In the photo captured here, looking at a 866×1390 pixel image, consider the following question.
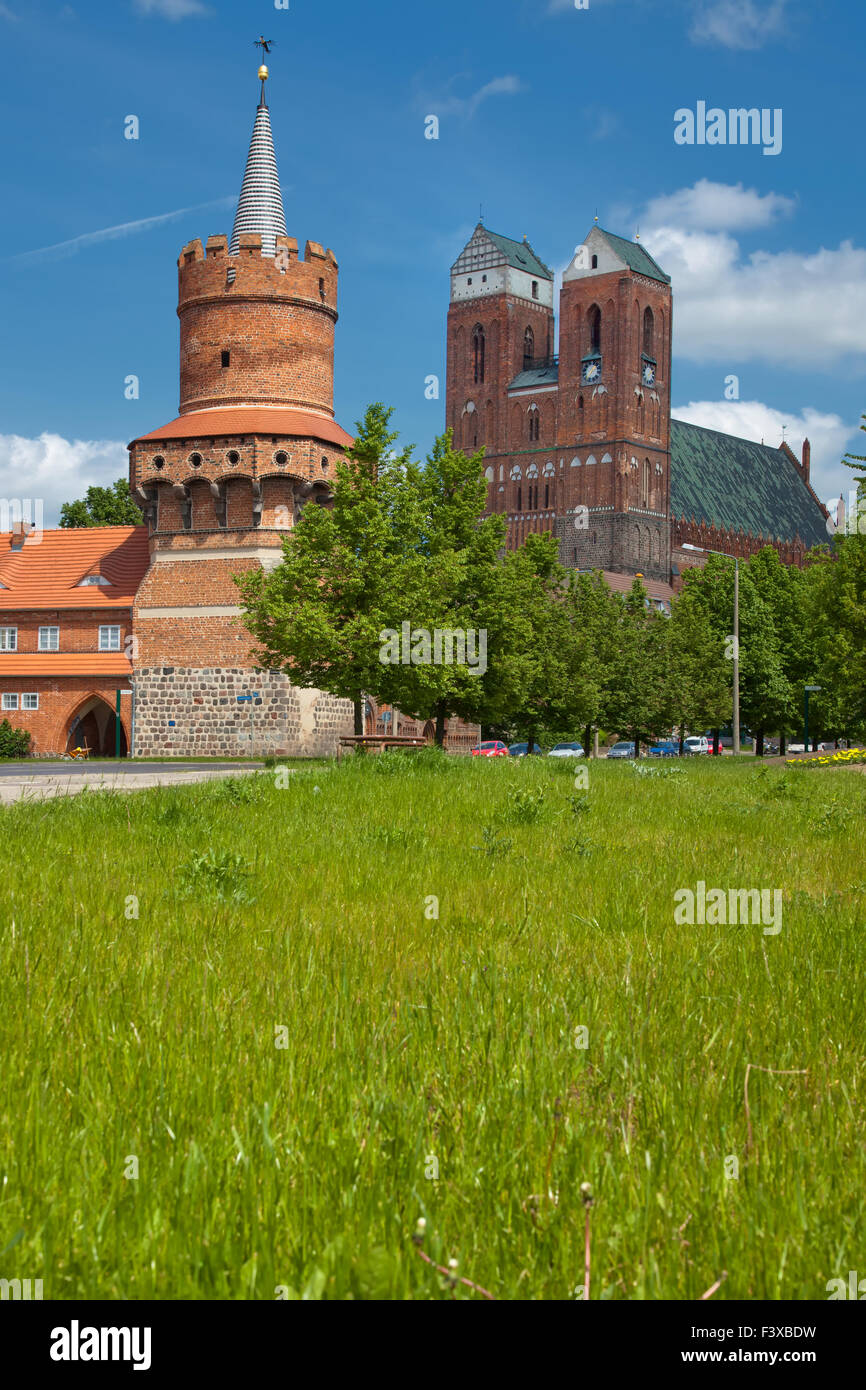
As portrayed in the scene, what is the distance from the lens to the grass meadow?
86.0 inches

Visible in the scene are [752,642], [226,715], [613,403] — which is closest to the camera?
[226,715]

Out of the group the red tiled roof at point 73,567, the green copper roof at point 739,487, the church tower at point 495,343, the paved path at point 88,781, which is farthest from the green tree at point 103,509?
the green copper roof at point 739,487

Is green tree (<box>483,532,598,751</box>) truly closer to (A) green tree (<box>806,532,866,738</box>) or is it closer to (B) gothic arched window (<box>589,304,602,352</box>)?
(A) green tree (<box>806,532,866,738</box>)

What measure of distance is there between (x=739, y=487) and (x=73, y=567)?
110625 mm

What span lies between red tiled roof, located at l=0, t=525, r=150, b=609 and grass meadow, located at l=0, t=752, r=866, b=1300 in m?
45.2

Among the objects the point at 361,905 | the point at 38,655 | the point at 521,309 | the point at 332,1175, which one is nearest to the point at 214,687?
the point at 38,655

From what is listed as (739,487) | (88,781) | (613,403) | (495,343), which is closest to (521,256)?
(495,343)

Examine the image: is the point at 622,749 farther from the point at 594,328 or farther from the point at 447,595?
the point at 594,328

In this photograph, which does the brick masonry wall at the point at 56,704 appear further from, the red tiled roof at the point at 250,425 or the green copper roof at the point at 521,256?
the green copper roof at the point at 521,256

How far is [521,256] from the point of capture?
132 metres

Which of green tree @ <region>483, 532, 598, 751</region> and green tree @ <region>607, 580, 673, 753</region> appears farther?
green tree @ <region>607, 580, 673, 753</region>

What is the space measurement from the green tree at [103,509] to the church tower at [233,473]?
26.0 meters

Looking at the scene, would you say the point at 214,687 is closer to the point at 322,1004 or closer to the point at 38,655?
the point at 38,655

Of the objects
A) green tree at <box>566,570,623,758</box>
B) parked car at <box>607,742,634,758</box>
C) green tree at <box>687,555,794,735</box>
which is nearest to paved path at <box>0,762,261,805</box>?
green tree at <box>566,570,623,758</box>
